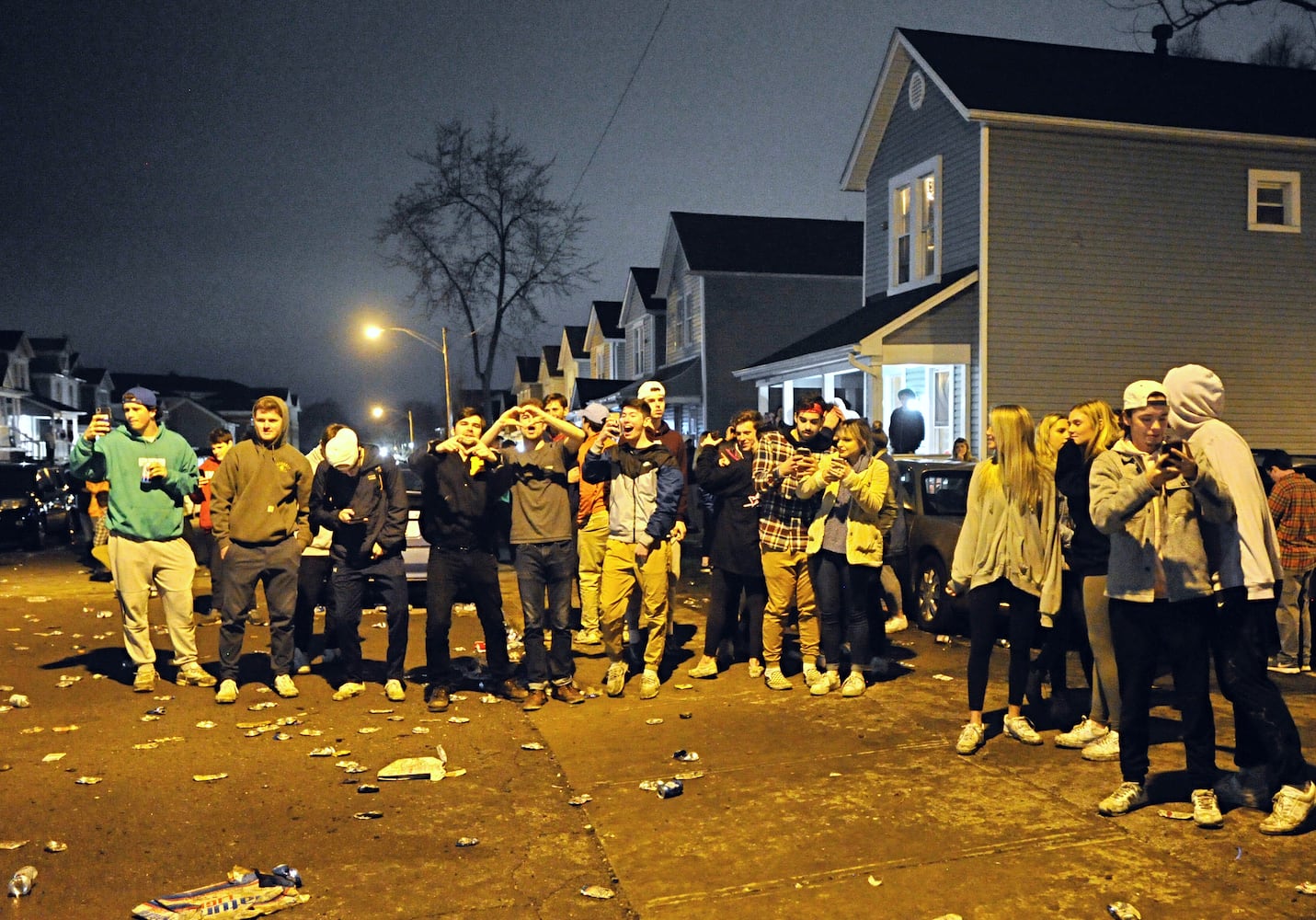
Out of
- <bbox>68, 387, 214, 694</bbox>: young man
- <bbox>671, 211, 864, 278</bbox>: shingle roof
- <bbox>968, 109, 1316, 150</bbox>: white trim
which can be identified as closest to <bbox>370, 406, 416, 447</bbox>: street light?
<bbox>671, 211, 864, 278</bbox>: shingle roof

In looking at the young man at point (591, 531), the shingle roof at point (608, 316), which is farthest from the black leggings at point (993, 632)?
the shingle roof at point (608, 316)

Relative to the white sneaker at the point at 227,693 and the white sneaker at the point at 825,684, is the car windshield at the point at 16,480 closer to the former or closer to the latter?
the white sneaker at the point at 227,693

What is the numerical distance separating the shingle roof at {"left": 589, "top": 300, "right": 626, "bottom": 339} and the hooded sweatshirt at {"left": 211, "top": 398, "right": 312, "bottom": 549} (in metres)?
39.6

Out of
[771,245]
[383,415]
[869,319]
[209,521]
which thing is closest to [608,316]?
[771,245]

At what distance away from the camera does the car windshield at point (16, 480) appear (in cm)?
2178

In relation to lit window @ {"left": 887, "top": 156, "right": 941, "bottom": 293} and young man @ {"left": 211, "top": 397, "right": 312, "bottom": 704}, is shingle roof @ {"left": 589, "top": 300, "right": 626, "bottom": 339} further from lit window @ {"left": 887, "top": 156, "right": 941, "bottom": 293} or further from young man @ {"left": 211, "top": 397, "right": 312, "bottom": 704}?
young man @ {"left": 211, "top": 397, "right": 312, "bottom": 704}

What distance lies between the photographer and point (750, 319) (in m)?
34.5

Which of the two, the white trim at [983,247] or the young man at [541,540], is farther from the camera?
the white trim at [983,247]

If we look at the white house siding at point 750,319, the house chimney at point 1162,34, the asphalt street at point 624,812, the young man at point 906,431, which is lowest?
the asphalt street at point 624,812

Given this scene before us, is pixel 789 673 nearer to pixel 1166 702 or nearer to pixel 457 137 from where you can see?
pixel 1166 702

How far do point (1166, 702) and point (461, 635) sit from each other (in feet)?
20.8

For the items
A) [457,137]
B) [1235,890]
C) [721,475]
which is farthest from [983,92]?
[457,137]

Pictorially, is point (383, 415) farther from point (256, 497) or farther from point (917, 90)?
point (256, 497)

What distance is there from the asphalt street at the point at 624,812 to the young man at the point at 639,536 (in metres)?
0.39
